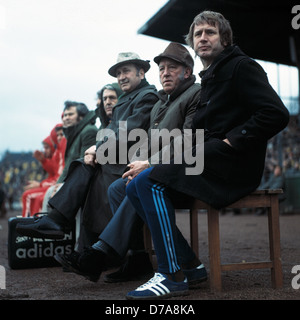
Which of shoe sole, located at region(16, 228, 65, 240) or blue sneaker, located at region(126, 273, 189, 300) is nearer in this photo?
blue sneaker, located at region(126, 273, 189, 300)

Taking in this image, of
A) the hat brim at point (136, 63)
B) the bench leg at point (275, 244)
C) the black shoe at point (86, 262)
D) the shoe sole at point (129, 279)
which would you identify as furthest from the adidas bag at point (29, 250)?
the bench leg at point (275, 244)

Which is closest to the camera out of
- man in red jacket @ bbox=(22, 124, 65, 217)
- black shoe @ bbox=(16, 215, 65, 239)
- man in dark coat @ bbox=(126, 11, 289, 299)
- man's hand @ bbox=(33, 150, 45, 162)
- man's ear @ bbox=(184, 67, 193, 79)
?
man in dark coat @ bbox=(126, 11, 289, 299)

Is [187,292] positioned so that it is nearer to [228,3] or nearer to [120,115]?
[120,115]

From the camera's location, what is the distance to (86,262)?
110 inches

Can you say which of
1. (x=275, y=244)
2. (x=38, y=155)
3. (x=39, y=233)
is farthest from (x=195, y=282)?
(x=38, y=155)

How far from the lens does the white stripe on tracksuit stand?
8.10 ft

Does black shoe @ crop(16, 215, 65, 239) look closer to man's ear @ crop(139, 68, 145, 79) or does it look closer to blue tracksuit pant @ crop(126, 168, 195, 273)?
blue tracksuit pant @ crop(126, 168, 195, 273)

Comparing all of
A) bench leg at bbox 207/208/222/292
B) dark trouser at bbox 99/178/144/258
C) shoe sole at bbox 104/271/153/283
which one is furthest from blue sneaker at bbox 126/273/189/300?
shoe sole at bbox 104/271/153/283

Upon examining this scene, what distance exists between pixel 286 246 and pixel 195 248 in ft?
7.82

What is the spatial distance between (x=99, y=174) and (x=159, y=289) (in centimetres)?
150

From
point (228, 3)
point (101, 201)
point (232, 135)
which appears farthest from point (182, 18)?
point (232, 135)

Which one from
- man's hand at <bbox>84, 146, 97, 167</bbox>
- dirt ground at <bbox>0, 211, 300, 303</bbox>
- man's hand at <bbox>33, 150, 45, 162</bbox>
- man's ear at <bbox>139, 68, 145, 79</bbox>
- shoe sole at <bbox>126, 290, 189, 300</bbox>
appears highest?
man's ear at <bbox>139, 68, 145, 79</bbox>

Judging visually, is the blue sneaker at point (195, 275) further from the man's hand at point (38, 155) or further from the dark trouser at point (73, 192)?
the man's hand at point (38, 155)

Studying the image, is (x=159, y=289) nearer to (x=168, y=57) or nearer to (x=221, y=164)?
(x=221, y=164)
